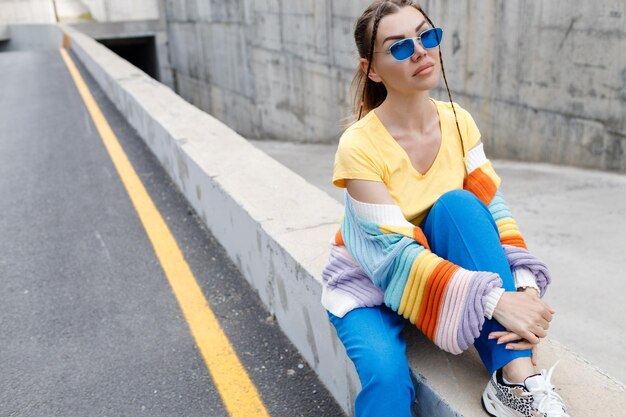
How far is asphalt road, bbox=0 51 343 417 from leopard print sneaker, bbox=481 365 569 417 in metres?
0.99

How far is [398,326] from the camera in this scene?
2123mm

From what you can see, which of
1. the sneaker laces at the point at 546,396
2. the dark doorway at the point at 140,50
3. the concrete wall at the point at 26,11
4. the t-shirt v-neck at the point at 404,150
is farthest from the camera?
the concrete wall at the point at 26,11

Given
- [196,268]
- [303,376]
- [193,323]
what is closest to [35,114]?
[196,268]

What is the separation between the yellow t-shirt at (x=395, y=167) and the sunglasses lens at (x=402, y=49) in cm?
23

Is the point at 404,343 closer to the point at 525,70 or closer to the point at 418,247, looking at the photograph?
the point at 418,247

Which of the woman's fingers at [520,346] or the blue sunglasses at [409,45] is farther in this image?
the blue sunglasses at [409,45]

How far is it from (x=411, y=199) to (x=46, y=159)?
243 inches

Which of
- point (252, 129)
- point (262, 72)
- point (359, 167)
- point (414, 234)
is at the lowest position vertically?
point (252, 129)

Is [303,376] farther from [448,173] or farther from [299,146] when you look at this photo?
[299,146]

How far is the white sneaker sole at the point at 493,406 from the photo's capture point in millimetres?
1758

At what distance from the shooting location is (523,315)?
6.01 ft

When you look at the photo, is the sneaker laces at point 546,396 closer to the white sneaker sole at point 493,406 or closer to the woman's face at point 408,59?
the white sneaker sole at point 493,406

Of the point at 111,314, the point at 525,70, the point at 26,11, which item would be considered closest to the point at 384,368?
the point at 111,314

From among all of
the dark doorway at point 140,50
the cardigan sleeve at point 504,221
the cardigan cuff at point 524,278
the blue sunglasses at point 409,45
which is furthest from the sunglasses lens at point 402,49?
the dark doorway at point 140,50
